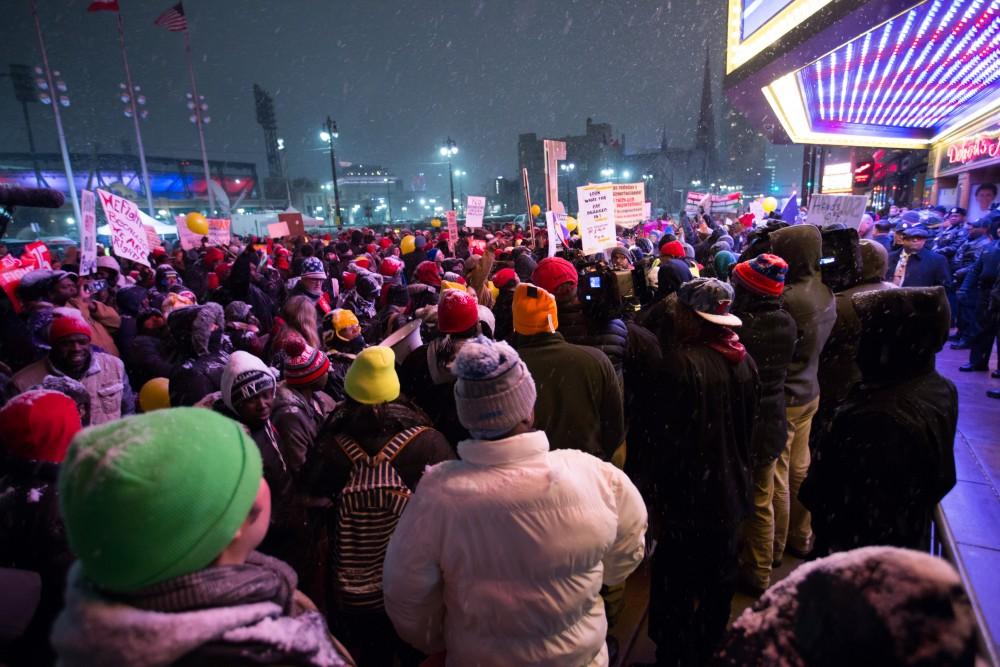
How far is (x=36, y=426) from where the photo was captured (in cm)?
217

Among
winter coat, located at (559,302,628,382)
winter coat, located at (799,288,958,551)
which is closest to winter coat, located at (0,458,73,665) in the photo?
winter coat, located at (559,302,628,382)

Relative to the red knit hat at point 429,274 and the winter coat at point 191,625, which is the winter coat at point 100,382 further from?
the winter coat at point 191,625

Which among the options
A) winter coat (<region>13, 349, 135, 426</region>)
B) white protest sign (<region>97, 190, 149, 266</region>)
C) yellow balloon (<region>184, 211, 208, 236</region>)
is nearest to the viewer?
winter coat (<region>13, 349, 135, 426</region>)

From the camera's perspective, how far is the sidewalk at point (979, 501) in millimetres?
3079

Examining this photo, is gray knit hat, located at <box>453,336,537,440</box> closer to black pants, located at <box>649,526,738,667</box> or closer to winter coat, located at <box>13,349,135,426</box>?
black pants, located at <box>649,526,738,667</box>

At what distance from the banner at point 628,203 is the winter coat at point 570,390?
239 inches

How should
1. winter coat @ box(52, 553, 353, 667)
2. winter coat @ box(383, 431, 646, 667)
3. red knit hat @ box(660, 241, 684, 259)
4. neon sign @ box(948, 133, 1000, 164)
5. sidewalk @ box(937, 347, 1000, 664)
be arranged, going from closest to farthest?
winter coat @ box(52, 553, 353, 667) < winter coat @ box(383, 431, 646, 667) < sidewalk @ box(937, 347, 1000, 664) < red knit hat @ box(660, 241, 684, 259) < neon sign @ box(948, 133, 1000, 164)

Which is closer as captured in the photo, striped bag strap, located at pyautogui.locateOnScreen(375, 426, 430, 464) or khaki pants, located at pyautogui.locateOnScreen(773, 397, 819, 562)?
striped bag strap, located at pyautogui.locateOnScreen(375, 426, 430, 464)

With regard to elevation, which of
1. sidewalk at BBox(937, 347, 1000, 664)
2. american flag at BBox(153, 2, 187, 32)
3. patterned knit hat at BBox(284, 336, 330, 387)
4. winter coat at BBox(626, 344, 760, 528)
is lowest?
sidewalk at BBox(937, 347, 1000, 664)

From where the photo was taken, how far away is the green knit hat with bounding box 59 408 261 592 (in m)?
1.01

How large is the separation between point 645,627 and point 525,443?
260 cm

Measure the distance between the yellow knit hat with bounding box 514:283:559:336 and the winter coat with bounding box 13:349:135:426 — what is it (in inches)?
131

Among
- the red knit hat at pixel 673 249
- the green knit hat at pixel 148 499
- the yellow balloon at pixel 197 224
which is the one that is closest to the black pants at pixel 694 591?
the green knit hat at pixel 148 499

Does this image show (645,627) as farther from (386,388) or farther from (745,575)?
Result: (386,388)
